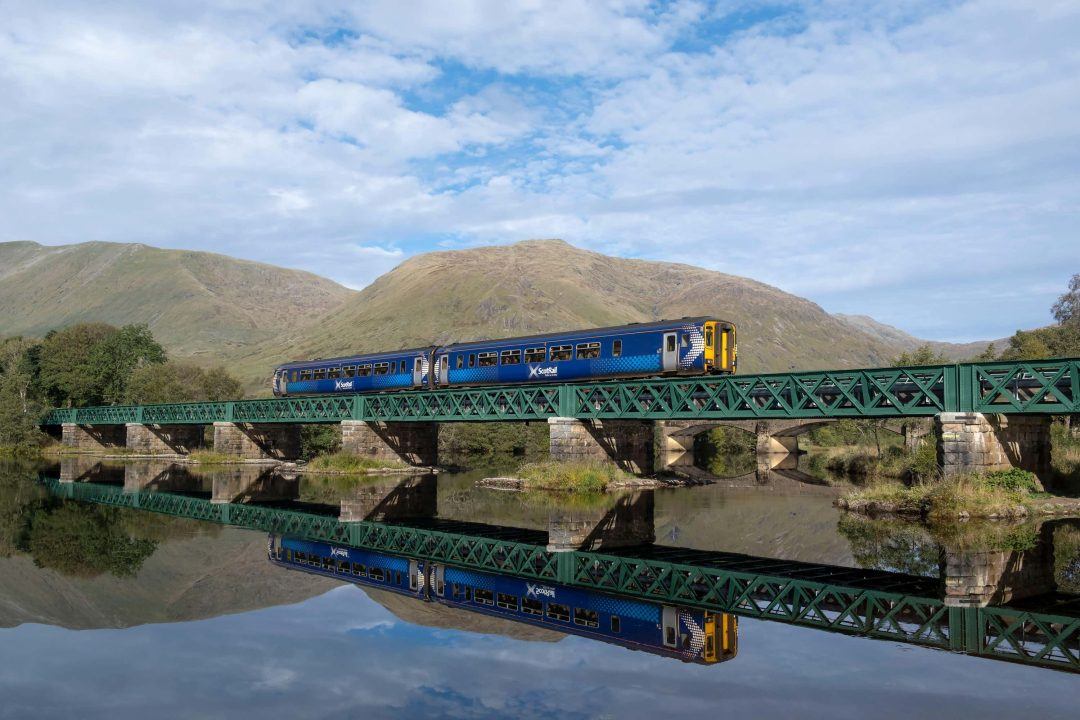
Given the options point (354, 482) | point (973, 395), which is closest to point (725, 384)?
point (973, 395)

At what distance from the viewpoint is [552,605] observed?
14711mm

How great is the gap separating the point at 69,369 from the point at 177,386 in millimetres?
17417

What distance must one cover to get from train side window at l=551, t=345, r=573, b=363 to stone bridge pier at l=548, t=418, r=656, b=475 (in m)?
2.99

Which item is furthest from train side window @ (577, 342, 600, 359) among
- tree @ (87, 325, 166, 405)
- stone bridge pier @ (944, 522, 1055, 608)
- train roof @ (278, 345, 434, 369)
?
tree @ (87, 325, 166, 405)

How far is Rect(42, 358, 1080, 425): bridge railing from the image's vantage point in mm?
27219

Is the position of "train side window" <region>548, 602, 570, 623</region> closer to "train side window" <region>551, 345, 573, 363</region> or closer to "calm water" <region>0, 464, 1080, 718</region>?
"calm water" <region>0, 464, 1080, 718</region>

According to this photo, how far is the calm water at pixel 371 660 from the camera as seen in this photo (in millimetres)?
9547

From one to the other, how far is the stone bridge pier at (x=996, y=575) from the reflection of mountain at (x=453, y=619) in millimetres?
7476

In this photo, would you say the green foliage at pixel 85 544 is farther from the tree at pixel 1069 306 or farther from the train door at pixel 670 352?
the tree at pixel 1069 306

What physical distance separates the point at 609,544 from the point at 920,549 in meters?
Answer: 7.81

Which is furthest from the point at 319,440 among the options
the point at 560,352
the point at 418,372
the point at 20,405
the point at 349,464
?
the point at 560,352

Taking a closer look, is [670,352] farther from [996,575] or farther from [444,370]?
[996,575]

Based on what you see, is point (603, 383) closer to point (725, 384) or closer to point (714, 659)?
point (725, 384)

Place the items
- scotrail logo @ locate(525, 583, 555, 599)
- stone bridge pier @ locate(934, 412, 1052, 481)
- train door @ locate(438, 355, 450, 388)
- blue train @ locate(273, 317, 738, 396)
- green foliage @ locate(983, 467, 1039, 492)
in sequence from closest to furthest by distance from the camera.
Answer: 1. scotrail logo @ locate(525, 583, 555, 599)
2. green foliage @ locate(983, 467, 1039, 492)
3. stone bridge pier @ locate(934, 412, 1052, 481)
4. blue train @ locate(273, 317, 738, 396)
5. train door @ locate(438, 355, 450, 388)
